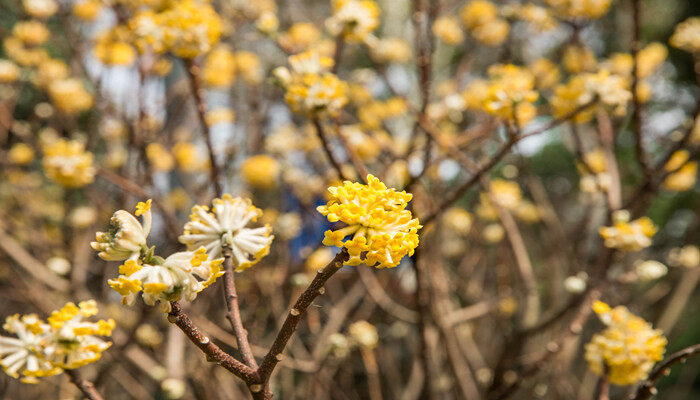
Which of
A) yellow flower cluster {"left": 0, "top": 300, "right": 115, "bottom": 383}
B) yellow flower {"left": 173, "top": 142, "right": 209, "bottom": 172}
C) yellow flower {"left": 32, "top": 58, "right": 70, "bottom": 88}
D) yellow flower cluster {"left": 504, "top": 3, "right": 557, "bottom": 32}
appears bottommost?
yellow flower cluster {"left": 0, "top": 300, "right": 115, "bottom": 383}

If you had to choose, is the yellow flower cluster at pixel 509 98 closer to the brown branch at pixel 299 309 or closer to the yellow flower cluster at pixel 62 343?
the brown branch at pixel 299 309

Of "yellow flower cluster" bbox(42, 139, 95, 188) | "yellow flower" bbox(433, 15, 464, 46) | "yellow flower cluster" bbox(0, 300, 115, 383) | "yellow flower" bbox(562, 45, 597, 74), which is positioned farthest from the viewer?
"yellow flower" bbox(433, 15, 464, 46)

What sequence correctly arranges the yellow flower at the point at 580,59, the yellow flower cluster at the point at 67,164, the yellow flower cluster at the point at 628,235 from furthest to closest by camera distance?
the yellow flower at the point at 580,59 < the yellow flower cluster at the point at 67,164 < the yellow flower cluster at the point at 628,235

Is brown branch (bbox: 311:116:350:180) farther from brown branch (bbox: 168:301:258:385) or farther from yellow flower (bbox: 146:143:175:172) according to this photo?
yellow flower (bbox: 146:143:175:172)

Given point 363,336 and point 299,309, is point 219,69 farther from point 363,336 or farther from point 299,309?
point 299,309

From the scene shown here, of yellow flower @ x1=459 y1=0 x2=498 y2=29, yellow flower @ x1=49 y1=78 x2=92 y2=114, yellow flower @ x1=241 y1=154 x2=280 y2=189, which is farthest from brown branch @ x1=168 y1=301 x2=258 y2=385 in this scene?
yellow flower @ x1=49 y1=78 x2=92 y2=114

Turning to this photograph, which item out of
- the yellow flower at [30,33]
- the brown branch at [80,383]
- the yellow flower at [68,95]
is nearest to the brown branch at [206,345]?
the brown branch at [80,383]
